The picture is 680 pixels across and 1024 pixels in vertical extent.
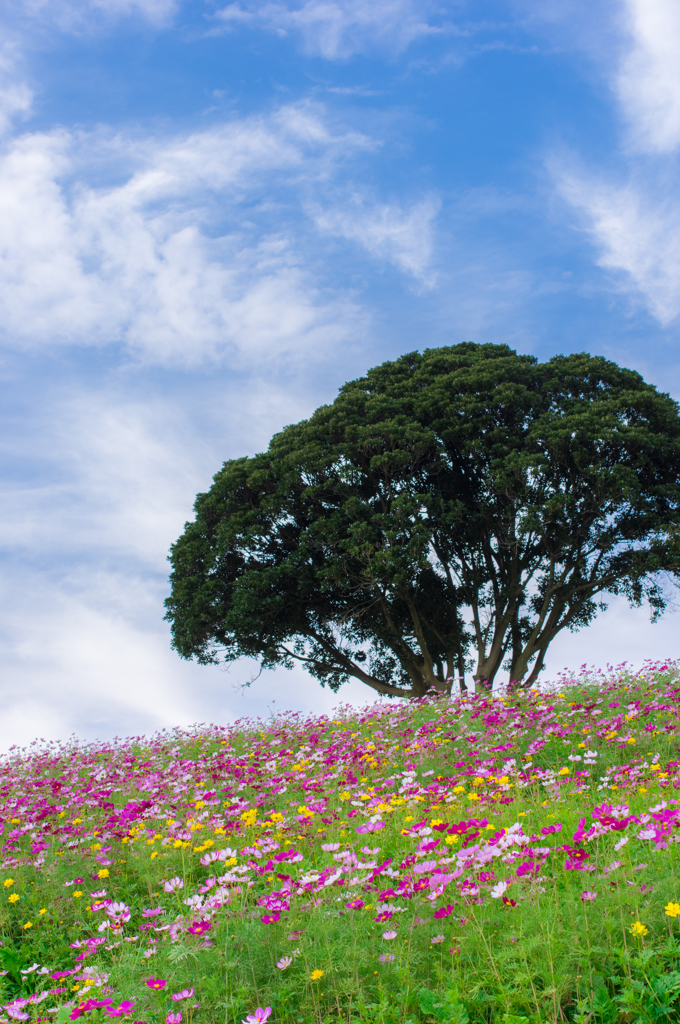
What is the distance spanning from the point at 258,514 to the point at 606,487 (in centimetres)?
799

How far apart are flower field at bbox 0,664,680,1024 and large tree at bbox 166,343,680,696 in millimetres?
7062

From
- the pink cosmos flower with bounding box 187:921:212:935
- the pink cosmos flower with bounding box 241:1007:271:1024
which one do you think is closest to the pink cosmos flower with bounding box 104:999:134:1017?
the pink cosmos flower with bounding box 187:921:212:935

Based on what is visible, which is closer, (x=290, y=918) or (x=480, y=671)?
(x=290, y=918)

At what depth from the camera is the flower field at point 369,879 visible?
11.4 feet

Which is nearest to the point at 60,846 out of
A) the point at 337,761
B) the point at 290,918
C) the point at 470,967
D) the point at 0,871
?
the point at 0,871

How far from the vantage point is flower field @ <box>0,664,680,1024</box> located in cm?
347

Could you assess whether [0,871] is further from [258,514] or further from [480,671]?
[480,671]

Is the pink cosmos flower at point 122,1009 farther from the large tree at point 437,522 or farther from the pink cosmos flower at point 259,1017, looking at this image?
the large tree at point 437,522

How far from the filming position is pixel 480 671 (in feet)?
58.2

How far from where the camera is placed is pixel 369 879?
4465 mm

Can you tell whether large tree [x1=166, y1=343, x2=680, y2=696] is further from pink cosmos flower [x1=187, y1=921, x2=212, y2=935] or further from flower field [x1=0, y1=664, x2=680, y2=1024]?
pink cosmos flower [x1=187, y1=921, x2=212, y2=935]

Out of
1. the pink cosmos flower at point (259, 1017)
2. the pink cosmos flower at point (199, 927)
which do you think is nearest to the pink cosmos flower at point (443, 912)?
the pink cosmos flower at point (259, 1017)

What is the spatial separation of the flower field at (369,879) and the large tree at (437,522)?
278 inches

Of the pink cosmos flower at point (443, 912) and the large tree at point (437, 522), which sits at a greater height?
the large tree at point (437, 522)
